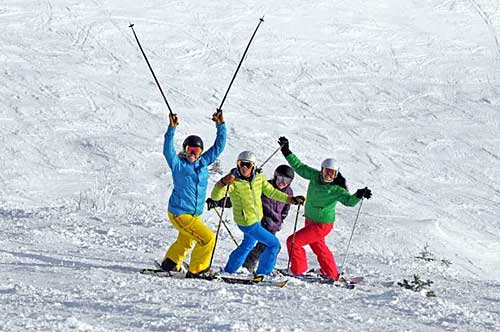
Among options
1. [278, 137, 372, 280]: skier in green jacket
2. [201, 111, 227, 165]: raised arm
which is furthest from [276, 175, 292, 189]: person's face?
[201, 111, 227, 165]: raised arm

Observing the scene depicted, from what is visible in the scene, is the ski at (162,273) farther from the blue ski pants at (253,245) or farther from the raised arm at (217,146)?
the raised arm at (217,146)

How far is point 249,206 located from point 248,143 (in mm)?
13266

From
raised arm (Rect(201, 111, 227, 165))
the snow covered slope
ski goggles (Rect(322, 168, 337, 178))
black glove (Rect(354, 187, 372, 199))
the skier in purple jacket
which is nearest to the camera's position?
the snow covered slope

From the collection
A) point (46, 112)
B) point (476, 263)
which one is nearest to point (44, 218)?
point (476, 263)

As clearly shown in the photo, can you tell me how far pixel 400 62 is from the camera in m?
31.4

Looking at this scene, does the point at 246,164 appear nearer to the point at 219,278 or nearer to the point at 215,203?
the point at 215,203

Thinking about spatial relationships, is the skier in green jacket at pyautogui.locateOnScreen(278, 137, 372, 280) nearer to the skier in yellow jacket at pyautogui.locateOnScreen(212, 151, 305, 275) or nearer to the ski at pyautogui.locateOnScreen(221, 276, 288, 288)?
the skier in yellow jacket at pyautogui.locateOnScreen(212, 151, 305, 275)

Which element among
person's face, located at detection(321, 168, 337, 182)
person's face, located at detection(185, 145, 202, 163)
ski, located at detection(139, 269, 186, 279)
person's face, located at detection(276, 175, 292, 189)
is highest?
person's face, located at detection(321, 168, 337, 182)

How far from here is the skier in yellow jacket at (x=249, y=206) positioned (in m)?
8.98

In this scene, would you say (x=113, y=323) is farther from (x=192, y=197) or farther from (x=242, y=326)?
(x=192, y=197)

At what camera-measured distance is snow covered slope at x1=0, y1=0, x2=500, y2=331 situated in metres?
7.00

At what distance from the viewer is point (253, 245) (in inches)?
365

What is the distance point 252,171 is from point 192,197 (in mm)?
925

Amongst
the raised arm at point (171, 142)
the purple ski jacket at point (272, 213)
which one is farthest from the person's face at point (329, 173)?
the raised arm at point (171, 142)
